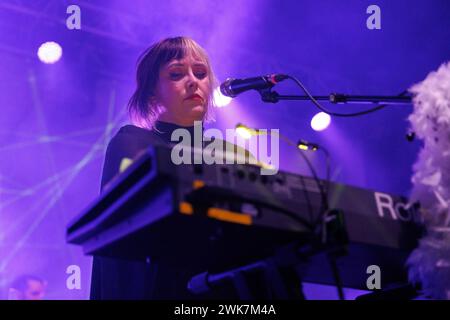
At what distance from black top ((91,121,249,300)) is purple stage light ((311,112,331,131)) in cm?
260

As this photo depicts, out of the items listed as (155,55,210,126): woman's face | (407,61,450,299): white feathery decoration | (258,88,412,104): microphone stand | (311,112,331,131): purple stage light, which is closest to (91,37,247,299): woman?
(155,55,210,126): woman's face

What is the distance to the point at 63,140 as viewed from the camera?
3945 mm

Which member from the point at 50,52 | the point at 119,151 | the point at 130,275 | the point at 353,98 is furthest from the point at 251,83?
the point at 50,52

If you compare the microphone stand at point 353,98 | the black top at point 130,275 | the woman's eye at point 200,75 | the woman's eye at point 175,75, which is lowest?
the black top at point 130,275

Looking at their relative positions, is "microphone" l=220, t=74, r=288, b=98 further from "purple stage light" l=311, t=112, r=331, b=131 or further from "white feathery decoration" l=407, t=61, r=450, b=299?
"purple stage light" l=311, t=112, r=331, b=131

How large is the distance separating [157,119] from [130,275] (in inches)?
29.5

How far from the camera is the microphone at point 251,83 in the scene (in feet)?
6.15

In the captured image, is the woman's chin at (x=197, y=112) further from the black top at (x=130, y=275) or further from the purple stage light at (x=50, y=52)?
the purple stage light at (x=50, y=52)

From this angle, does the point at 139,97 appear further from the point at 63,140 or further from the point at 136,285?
the point at 63,140

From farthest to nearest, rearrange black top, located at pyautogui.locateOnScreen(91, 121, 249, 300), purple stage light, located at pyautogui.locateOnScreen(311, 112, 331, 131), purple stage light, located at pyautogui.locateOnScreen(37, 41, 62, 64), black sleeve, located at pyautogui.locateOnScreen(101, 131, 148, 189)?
1. purple stage light, located at pyautogui.locateOnScreen(311, 112, 331, 131)
2. purple stage light, located at pyautogui.locateOnScreen(37, 41, 62, 64)
3. black sleeve, located at pyautogui.locateOnScreen(101, 131, 148, 189)
4. black top, located at pyautogui.locateOnScreen(91, 121, 249, 300)

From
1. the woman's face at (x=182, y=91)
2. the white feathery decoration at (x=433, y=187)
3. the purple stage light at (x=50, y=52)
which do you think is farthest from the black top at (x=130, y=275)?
the purple stage light at (x=50, y=52)

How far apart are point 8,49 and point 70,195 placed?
1.20 m

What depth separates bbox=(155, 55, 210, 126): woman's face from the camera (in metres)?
1.96

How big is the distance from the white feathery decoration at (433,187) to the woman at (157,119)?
645 mm
